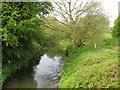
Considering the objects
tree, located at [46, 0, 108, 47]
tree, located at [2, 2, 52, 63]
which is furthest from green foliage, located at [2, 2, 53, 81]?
tree, located at [46, 0, 108, 47]

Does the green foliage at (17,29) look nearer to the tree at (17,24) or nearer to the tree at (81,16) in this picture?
the tree at (17,24)

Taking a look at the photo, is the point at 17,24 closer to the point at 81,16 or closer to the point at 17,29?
the point at 17,29

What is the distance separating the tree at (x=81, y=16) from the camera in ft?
44.6

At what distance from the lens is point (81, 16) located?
14062mm

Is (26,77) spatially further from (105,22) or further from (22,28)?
(105,22)

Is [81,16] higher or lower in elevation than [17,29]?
higher

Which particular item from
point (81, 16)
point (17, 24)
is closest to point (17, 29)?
point (17, 24)

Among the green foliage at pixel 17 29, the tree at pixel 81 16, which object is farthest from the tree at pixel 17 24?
the tree at pixel 81 16

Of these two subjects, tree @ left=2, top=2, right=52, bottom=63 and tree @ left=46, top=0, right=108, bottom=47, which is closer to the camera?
tree @ left=2, top=2, right=52, bottom=63

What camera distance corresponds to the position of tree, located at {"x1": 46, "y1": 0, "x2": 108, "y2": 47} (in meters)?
13.6

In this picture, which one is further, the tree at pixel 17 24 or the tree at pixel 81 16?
the tree at pixel 81 16

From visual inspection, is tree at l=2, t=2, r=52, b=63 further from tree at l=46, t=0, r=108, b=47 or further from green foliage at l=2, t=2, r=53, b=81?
tree at l=46, t=0, r=108, b=47

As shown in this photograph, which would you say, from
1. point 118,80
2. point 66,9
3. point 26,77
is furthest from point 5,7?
point 66,9

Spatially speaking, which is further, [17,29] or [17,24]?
[17,24]
